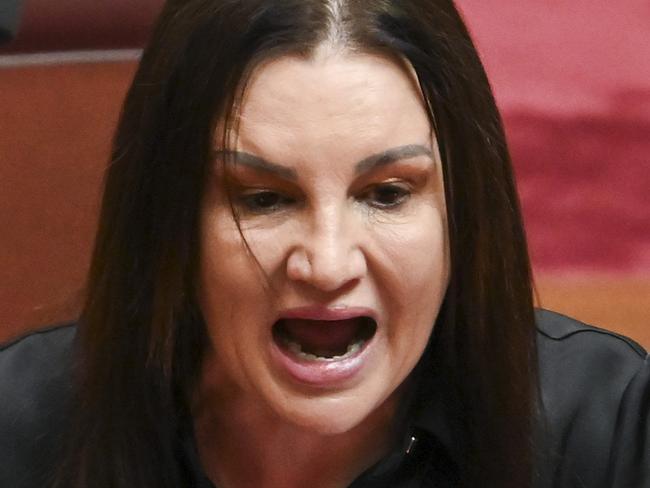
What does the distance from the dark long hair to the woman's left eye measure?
40 mm

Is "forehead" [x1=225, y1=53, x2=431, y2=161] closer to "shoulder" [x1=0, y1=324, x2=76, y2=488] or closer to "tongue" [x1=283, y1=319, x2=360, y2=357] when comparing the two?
"tongue" [x1=283, y1=319, x2=360, y2=357]

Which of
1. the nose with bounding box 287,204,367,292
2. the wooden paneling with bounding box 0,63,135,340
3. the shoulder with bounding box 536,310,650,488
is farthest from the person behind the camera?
the wooden paneling with bounding box 0,63,135,340

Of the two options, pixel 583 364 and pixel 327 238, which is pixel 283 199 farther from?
pixel 583 364

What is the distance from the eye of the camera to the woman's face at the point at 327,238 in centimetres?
84

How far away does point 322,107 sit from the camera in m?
0.83

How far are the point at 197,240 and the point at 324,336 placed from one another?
0.12 m

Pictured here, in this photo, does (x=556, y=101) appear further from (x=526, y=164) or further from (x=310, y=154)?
(x=310, y=154)

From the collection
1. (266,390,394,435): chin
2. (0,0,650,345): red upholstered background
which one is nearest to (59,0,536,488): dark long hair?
(266,390,394,435): chin

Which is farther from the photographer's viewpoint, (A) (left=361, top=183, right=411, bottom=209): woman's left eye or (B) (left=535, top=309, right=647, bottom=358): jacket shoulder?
(B) (left=535, top=309, right=647, bottom=358): jacket shoulder

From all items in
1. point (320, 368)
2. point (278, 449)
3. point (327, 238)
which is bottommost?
point (278, 449)

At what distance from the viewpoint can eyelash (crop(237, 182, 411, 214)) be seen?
0.87 m

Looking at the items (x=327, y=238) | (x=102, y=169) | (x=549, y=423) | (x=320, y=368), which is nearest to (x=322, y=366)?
(x=320, y=368)

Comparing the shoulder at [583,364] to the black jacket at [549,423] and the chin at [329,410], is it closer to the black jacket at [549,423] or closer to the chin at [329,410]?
the black jacket at [549,423]

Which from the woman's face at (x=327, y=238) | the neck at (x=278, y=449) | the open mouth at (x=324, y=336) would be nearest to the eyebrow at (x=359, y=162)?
the woman's face at (x=327, y=238)
